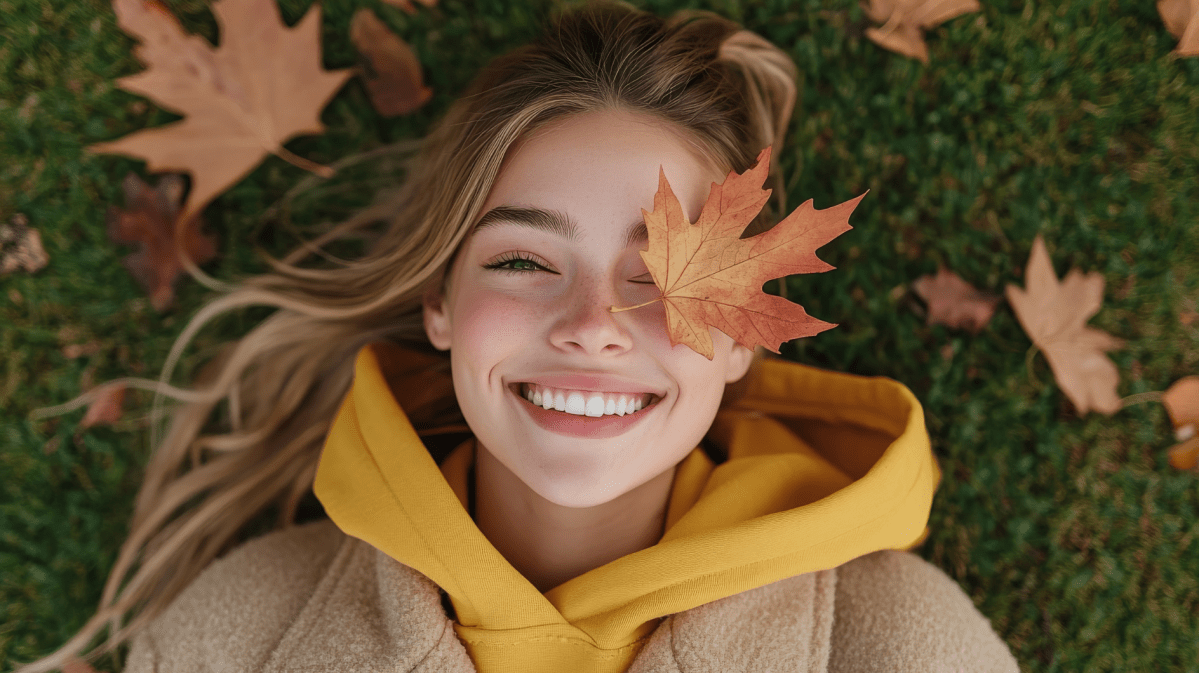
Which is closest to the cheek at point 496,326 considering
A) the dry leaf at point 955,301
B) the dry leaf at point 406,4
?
the dry leaf at point 406,4

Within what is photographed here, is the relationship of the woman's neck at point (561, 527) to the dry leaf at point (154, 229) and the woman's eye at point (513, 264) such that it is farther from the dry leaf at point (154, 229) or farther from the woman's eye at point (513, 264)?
the dry leaf at point (154, 229)

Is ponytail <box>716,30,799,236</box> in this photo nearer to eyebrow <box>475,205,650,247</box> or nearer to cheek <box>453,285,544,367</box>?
eyebrow <box>475,205,650,247</box>

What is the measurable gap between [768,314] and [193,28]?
204 centimetres

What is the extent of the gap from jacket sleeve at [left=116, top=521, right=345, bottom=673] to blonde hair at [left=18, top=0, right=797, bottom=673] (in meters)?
0.30

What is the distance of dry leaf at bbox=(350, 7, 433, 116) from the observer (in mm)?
2488

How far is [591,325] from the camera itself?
1595 mm

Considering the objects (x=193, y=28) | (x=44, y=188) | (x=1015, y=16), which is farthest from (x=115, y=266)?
(x=1015, y=16)

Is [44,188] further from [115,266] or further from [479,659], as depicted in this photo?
Result: [479,659]

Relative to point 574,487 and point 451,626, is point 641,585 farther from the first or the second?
point 451,626

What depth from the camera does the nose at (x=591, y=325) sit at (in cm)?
160

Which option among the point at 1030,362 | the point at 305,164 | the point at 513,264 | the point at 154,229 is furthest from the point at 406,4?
the point at 1030,362

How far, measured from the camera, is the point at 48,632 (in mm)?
2436

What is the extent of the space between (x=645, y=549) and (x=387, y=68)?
1714 mm

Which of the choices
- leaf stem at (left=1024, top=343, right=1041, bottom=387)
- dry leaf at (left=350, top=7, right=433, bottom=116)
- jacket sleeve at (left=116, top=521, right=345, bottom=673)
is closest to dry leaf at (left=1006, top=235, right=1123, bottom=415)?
leaf stem at (left=1024, top=343, right=1041, bottom=387)
